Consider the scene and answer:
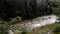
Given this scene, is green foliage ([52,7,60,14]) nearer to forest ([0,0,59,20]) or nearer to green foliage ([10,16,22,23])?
forest ([0,0,59,20])

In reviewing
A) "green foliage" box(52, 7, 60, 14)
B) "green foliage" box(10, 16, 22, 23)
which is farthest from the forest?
"green foliage" box(52, 7, 60, 14)

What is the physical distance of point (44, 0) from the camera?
9.23 meters

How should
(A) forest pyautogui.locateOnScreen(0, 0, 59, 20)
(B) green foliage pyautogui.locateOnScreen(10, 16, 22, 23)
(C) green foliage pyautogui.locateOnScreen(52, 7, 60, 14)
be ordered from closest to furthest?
1. (B) green foliage pyautogui.locateOnScreen(10, 16, 22, 23)
2. (A) forest pyautogui.locateOnScreen(0, 0, 59, 20)
3. (C) green foliage pyautogui.locateOnScreen(52, 7, 60, 14)

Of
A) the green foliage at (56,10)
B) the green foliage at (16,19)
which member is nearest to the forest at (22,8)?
the green foliage at (16,19)

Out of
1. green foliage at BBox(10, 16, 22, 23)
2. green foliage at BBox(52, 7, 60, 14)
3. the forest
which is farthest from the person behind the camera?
green foliage at BBox(52, 7, 60, 14)

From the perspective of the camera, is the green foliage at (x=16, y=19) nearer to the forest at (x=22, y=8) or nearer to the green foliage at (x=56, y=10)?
the forest at (x=22, y=8)

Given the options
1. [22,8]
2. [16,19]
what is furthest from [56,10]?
[16,19]

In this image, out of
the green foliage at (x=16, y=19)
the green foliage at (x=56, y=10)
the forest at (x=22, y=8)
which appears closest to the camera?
the green foliage at (x=16, y=19)

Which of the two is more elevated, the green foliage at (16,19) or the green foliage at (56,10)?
the green foliage at (56,10)

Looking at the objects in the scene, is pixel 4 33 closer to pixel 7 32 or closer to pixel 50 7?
pixel 7 32

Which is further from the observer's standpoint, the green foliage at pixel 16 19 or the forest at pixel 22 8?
the forest at pixel 22 8

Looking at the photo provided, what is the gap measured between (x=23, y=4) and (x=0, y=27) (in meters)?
2.51

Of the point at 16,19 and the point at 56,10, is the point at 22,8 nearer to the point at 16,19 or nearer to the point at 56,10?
the point at 16,19

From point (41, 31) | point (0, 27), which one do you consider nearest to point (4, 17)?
point (0, 27)
